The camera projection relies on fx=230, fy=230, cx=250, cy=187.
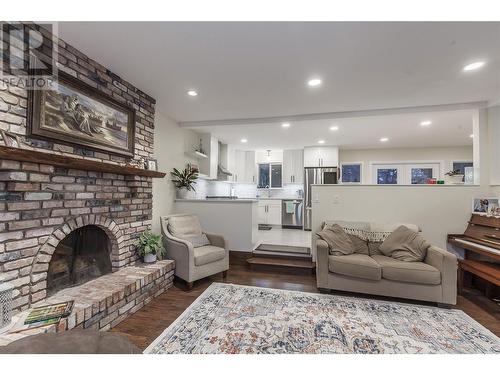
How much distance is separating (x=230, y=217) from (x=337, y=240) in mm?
1854

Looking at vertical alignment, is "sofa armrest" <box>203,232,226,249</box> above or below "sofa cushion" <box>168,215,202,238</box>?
below

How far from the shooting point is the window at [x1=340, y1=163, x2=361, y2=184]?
6828 millimetres

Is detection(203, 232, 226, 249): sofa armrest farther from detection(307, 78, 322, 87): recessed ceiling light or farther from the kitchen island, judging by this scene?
detection(307, 78, 322, 87): recessed ceiling light

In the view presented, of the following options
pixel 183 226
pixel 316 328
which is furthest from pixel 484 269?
pixel 183 226

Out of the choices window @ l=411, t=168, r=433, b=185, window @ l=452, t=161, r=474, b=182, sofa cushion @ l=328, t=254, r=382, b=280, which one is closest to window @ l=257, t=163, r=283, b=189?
window @ l=411, t=168, r=433, b=185

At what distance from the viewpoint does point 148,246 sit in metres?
2.94

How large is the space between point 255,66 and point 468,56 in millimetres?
1979

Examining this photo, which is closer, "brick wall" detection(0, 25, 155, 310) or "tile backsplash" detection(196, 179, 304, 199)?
"brick wall" detection(0, 25, 155, 310)

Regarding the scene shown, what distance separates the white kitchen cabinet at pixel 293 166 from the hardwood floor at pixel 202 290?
3.66 metres

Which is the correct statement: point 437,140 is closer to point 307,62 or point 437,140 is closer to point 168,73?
point 307,62

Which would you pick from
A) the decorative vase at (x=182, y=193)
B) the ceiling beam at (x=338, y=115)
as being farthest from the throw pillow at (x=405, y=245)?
the decorative vase at (x=182, y=193)

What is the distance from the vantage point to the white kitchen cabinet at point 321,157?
6.29 metres

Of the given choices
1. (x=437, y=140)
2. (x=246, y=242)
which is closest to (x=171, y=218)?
(x=246, y=242)

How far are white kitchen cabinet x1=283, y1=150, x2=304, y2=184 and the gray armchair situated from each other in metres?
3.79
